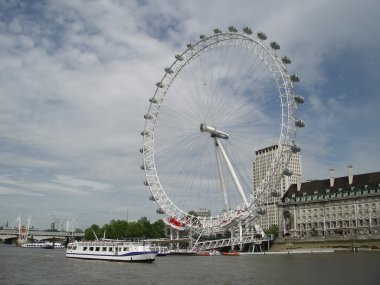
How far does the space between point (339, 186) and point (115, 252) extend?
64202 millimetres

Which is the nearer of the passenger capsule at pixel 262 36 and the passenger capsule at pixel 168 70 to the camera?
the passenger capsule at pixel 262 36

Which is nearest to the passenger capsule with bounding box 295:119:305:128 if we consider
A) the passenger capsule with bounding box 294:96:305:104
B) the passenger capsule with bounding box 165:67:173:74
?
the passenger capsule with bounding box 294:96:305:104

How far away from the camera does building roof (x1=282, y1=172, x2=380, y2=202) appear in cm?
10076

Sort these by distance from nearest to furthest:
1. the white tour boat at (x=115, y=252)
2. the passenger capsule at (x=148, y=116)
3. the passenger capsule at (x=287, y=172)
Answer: the white tour boat at (x=115, y=252) < the passenger capsule at (x=287, y=172) < the passenger capsule at (x=148, y=116)

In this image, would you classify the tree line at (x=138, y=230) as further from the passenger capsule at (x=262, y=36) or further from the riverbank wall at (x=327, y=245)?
the passenger capsule at (x=262, y=36)

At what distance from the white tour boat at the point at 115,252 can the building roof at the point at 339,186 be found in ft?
192

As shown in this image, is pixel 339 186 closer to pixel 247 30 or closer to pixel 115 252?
pixel 247 30

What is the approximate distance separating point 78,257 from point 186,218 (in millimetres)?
31140

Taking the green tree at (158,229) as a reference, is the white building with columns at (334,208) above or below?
above

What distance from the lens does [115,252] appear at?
62406 mm

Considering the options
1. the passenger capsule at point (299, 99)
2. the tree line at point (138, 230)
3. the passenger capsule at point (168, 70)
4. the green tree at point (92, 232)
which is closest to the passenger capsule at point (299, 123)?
the passenger capsule at point (299, 99)

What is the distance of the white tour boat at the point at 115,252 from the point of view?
60.4 meters

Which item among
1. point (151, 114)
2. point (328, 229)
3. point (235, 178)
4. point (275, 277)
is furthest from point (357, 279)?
point (328, 229)

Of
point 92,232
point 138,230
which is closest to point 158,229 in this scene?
point 138,230
